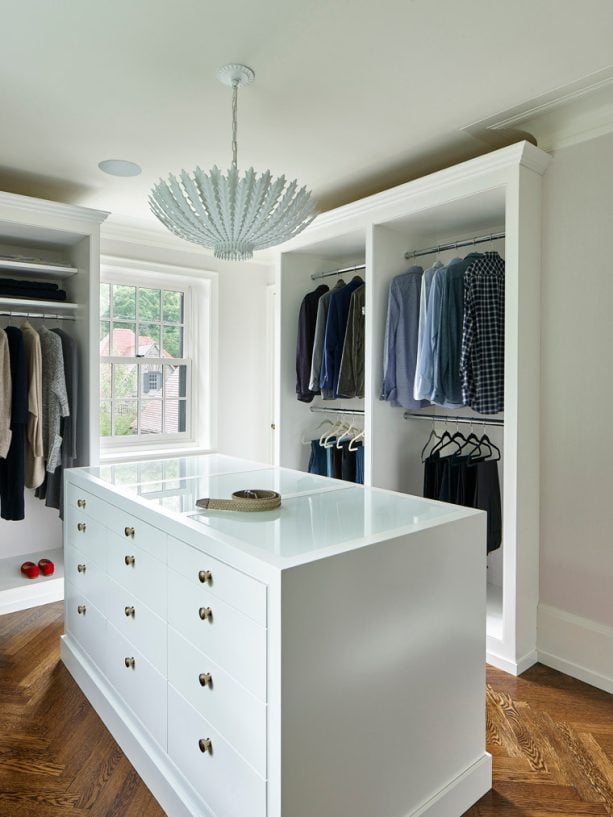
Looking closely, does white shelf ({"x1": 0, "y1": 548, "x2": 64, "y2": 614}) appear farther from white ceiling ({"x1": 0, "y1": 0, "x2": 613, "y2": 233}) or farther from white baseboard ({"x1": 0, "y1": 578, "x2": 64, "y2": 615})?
white ceiling ({"x1": 0, "y1": 0, "x2": 613, "y2": 233})

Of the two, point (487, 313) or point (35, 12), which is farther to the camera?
point (487, 313)

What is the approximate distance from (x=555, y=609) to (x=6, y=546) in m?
3.38

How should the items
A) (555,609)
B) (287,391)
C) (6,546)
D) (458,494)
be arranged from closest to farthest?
(555,609) < (458,494) < (6,546) < (287,391)

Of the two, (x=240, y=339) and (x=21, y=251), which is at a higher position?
(x=21, y=251)

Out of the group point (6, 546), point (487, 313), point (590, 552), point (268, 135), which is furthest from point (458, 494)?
point (6, 546)

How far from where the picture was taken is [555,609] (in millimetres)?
2662

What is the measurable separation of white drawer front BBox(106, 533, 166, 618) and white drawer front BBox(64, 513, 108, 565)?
7 cm

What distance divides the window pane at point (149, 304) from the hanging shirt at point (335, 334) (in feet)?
5.17

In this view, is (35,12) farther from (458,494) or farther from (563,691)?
(563,691)

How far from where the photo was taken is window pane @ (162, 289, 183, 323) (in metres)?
4.55

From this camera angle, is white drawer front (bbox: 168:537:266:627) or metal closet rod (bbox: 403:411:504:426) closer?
white drawer front (bbox: 168:537:266:627)

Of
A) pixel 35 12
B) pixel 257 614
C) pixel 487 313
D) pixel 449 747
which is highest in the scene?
pixel 35 12

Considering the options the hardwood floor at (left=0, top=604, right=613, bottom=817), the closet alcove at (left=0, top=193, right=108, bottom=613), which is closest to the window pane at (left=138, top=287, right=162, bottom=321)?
the closet alcove at (left=0, top=193, right=108, bottom=613)

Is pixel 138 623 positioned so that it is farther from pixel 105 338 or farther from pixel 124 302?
pixel 124 302
